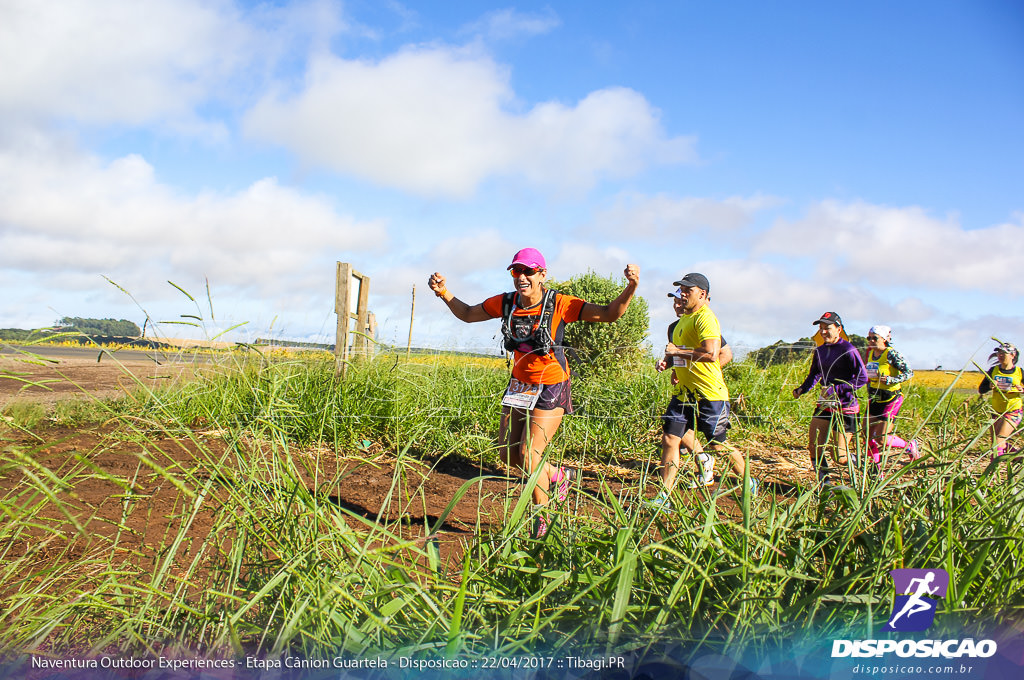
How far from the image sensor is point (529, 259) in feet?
13.3

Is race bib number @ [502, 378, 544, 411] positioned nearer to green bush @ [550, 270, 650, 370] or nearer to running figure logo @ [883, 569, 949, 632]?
running figure logo @ [883, 569, 949, 632]

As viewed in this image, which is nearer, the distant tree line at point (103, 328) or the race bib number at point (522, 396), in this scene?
the distant tree line at point (103, 328)

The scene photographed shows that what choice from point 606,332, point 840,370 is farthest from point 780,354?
point 840,370

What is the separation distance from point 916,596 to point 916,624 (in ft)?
0.21

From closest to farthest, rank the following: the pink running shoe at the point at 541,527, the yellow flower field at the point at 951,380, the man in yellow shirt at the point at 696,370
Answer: the pink running shoe at the point at 541,527
the yellow flower field at the point at 951,380
the man in yellow shirt at the point at 696,370

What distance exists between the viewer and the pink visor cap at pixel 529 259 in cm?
403

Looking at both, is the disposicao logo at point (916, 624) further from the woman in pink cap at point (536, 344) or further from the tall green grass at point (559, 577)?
the woman in pink cap at point (536, 344)

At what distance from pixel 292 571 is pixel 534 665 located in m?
0.62

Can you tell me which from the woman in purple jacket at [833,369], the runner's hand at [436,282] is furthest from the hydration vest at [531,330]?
the woman in purple jacket at [833,369]

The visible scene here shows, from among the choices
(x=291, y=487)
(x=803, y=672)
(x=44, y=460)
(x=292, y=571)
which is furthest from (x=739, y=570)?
(x=44, y=460)

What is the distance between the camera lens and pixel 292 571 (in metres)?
1.53

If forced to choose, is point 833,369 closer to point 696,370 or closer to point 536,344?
point 696,370

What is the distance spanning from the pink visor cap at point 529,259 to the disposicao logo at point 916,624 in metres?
2.81

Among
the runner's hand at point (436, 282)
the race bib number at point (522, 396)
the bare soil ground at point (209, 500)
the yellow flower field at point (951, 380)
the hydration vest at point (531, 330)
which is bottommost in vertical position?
the bare soil ground at point (209, 500)
